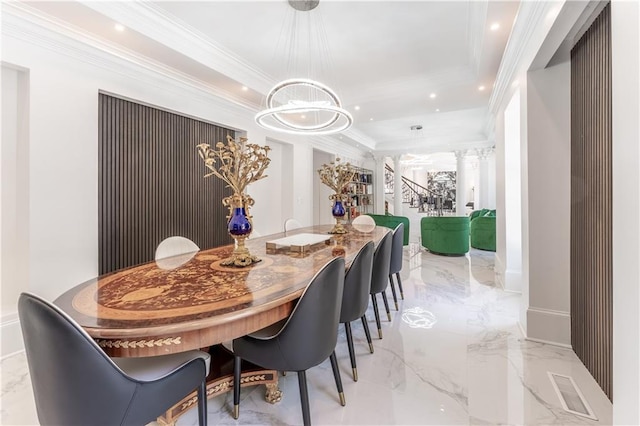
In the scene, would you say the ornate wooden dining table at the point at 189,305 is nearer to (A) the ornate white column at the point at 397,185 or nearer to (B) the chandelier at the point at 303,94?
(B) the chandelier at the point at 303,94

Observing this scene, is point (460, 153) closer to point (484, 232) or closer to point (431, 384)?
point (484, 232)

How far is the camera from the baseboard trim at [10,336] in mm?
2170

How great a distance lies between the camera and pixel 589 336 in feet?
6.35

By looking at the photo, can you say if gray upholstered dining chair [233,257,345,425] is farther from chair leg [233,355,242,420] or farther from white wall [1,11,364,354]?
white wall [1,11,364,354]

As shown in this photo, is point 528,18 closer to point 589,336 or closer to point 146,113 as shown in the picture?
point 589,336

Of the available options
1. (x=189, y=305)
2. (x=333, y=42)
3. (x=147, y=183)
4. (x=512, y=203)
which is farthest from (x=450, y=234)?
(x=189, y=305)

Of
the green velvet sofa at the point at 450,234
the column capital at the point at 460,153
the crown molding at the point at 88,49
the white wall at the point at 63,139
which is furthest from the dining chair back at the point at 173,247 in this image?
the column capital at the point at 460,153

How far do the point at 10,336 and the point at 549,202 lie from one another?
4.33m

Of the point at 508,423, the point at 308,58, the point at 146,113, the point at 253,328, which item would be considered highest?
the point at 308,58

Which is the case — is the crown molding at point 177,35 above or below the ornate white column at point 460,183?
above

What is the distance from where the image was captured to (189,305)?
117 cm

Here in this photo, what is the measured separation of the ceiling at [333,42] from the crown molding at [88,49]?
5 cm

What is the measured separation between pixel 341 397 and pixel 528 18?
290 centimetres

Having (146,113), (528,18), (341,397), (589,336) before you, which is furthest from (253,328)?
(146,113)
